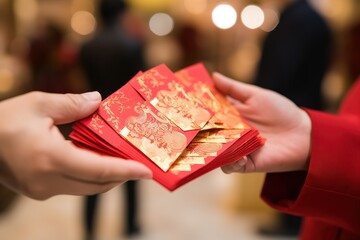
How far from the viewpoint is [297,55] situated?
1907 mm

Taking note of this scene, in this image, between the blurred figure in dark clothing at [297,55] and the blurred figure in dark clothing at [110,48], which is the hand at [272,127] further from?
the blurred figure in dark clothing at [297,55]

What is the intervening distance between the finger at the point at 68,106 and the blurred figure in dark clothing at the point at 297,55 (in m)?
1.35

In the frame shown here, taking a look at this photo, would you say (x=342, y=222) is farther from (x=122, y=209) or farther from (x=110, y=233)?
(x=122, y=209)

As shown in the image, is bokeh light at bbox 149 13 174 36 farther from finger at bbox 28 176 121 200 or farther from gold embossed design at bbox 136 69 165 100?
finger at bbox 28 176 121 200

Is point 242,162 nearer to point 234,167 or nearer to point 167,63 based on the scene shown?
point 234,167

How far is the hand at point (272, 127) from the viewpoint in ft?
2.77

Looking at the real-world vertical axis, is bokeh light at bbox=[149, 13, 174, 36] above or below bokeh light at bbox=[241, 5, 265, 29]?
below

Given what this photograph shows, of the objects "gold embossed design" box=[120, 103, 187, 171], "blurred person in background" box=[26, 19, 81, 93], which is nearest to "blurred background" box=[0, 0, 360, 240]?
"blurred person in background" box=[26, 19, 81, 93]

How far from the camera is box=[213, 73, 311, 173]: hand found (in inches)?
33.2

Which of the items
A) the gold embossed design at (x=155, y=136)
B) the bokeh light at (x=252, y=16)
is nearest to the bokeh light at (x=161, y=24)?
the bokeh light at (x=252, y=16)

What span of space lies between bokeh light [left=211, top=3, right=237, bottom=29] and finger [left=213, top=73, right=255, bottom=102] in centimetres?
394

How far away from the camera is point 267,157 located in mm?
846

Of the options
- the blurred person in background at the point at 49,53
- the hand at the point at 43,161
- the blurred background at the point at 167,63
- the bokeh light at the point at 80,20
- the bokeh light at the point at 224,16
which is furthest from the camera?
the bokeh light at the point at 224,16

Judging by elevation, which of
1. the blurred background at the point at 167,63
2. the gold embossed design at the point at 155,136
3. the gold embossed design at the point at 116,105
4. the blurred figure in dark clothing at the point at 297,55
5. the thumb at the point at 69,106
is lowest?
the blurred background at the point at 167,63
